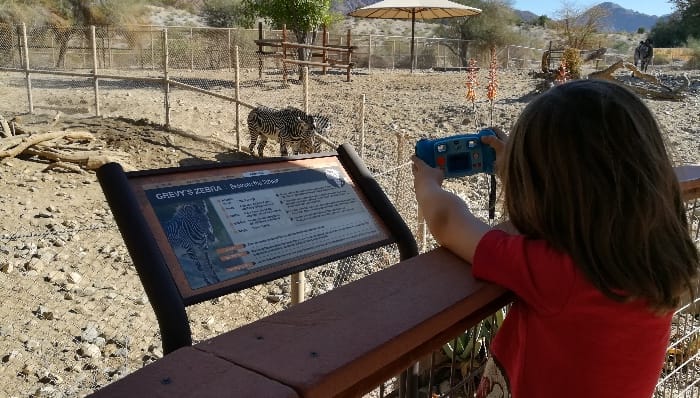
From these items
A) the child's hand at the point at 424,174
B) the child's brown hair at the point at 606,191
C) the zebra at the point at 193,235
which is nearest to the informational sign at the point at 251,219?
the zebra at the point at 193,235

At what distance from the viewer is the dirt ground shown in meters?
4.89

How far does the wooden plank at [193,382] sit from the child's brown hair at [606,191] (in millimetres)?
632

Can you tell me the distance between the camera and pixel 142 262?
1.31 m

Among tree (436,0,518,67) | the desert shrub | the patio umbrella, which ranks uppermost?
tree (436,0,518,67)

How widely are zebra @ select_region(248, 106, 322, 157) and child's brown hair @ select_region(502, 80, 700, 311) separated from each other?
29.6ft

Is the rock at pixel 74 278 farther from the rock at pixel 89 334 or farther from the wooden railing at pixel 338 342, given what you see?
the wooden railing at pixel 338 342

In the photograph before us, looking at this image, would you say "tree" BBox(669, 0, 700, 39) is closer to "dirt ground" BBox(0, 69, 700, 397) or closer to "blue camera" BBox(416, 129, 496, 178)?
"dirt ground" BBox(0, 69, 700, 397)

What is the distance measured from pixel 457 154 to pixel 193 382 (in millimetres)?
947

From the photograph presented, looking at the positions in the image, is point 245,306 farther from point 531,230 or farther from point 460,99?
point 460,99

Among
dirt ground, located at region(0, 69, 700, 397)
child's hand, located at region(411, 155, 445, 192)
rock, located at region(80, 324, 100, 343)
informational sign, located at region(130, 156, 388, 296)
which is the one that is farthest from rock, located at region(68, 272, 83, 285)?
child's hand, located at region(411, 155, 445, 192)

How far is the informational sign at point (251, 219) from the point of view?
1433mm

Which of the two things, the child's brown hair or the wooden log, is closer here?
the child's brown hair

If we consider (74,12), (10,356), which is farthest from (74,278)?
(74,12)

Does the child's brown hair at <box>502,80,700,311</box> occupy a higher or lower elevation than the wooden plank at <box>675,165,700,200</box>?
higher
